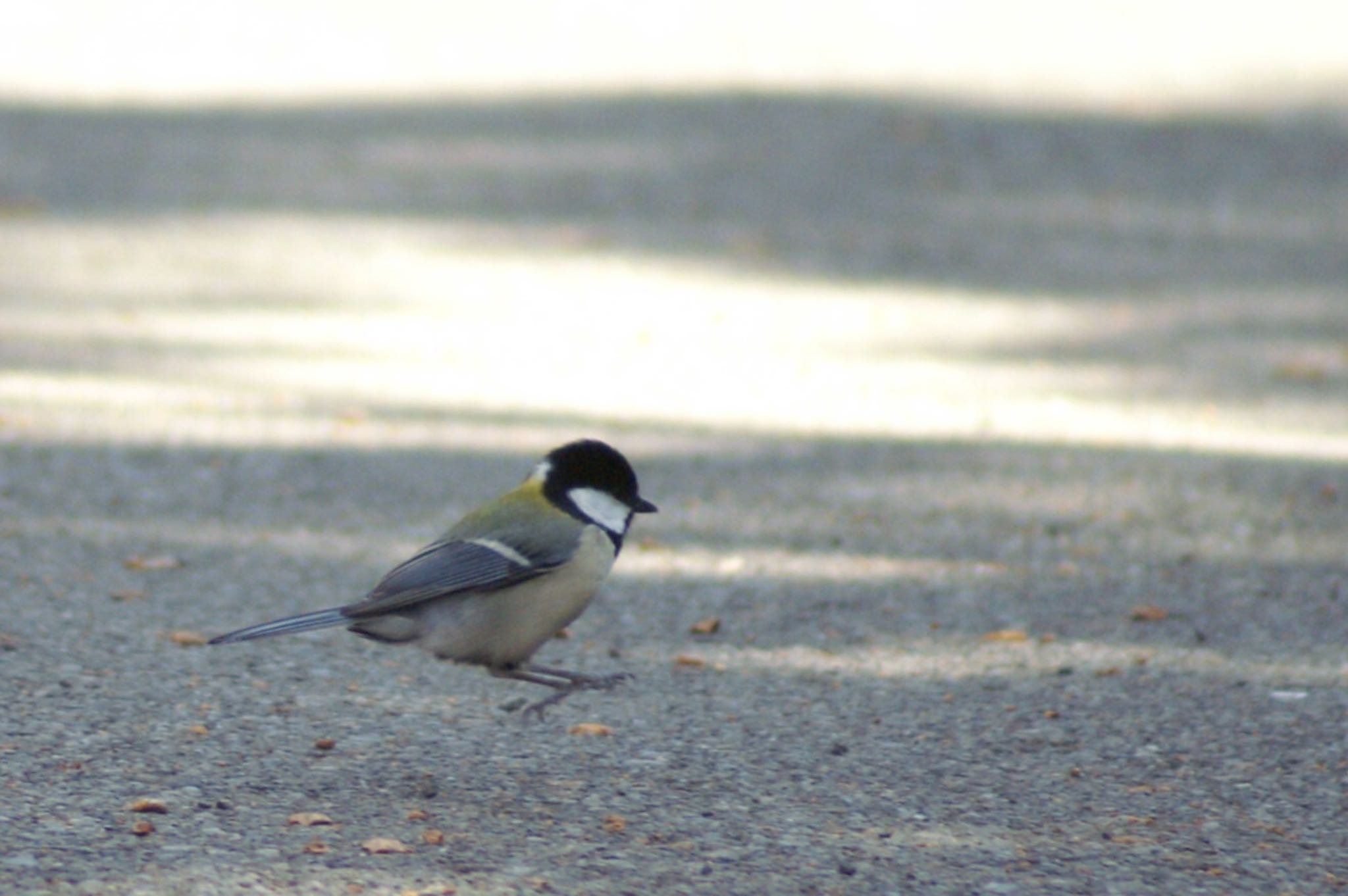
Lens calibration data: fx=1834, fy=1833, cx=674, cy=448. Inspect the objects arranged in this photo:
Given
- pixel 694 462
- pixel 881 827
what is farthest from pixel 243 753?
pixel 694 462

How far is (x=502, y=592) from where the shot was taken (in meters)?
5.06

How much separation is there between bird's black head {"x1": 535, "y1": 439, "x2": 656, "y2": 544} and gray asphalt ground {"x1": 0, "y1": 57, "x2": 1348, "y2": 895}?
0.66m

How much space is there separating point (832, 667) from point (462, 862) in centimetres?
190

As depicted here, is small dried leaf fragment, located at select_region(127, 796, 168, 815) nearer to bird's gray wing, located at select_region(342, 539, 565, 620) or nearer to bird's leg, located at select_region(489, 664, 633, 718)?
bird's gray wing, located at select_region(342, 539, 565, 620)

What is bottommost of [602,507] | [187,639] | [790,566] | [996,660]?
[187,639]

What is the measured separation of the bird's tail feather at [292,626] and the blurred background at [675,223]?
341 cm

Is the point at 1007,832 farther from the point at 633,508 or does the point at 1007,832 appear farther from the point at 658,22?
the point at 658,22

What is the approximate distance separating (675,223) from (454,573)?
6.98 m

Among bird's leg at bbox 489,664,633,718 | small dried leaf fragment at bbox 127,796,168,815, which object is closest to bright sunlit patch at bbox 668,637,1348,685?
bird's leg at bbox 489,664,633,718

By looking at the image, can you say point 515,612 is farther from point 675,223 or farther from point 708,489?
point 675,223

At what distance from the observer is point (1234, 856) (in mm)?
4520

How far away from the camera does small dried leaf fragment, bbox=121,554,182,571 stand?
22.0 ft

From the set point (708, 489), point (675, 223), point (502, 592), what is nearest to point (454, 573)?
point (502, 592)

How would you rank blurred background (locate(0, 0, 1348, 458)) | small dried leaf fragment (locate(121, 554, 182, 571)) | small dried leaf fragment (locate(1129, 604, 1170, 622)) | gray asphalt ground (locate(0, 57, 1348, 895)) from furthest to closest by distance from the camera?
1. blurred background (locate(0, 0, 1348, 458))
2. small dried leaf fragment (locate(121, 554, 182, 571))
3. small dried leaf fragment (locate(1129, 604, 1170, 622))
4. gray asphalt ground (locate(0, 57, 1348, 895))
